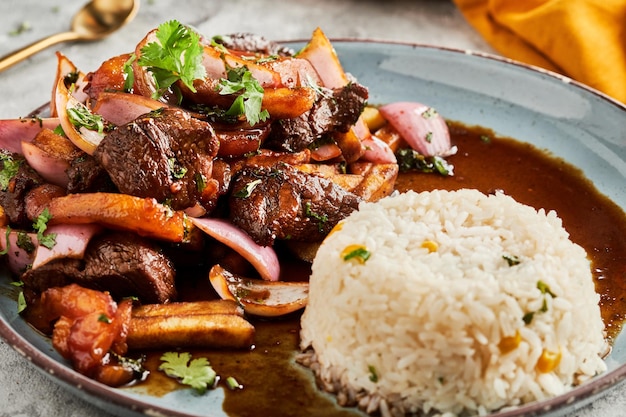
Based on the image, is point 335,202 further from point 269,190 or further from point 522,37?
point 522,37

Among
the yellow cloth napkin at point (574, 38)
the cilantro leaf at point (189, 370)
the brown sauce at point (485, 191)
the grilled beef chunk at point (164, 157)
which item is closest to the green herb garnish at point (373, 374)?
the brown sauce at point (485, 191)

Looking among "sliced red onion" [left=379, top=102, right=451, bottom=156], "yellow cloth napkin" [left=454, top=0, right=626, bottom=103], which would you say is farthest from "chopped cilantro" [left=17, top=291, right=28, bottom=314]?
"yellow cloth napkin" [left=454, top=0, right=626, bottom=103]

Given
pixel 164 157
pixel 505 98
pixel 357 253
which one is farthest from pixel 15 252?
pixel 505 98

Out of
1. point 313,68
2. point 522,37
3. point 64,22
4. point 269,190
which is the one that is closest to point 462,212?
point 269,190

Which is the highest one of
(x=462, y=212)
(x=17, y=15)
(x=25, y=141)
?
(x=462, y=212)

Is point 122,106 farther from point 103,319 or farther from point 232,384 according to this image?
point 232,384

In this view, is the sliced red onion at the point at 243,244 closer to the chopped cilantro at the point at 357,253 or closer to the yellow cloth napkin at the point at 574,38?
the chopped cilantro at the point at 357,253

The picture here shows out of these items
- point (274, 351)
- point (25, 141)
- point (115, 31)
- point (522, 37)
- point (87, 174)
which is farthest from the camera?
point (115, 31)

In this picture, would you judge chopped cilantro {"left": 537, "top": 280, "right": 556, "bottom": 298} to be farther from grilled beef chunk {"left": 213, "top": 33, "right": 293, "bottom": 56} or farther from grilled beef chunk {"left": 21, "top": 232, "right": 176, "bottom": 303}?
grilled beef chunk {"left": 213, "top": 33, "right": 293, "bottom": 56}
